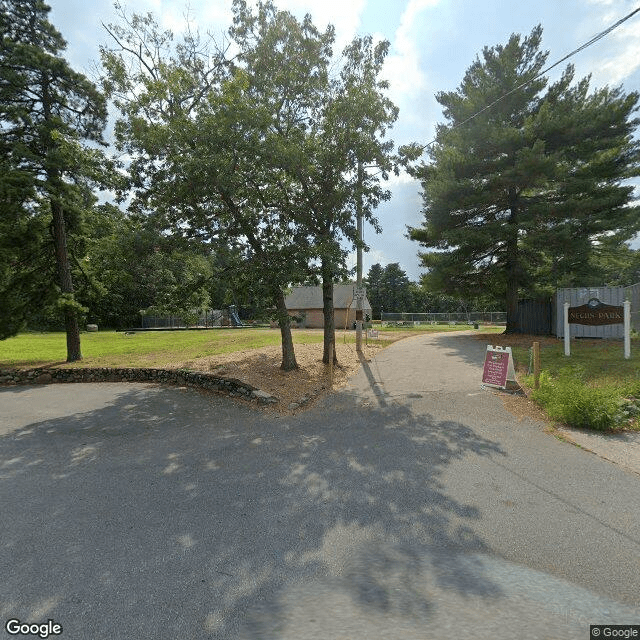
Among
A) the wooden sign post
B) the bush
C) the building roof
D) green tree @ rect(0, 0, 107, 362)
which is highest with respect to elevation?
green tree @ rect(0, 0, 107, 362)

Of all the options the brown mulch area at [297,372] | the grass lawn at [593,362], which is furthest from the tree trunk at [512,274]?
the grass lawn at [593,362]

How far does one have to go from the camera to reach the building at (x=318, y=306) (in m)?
40.1

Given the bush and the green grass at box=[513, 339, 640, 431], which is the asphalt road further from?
the green grass at box=[513, 339, 640, 431]

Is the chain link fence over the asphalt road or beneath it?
over

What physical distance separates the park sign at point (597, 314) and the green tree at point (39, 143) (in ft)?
56.0

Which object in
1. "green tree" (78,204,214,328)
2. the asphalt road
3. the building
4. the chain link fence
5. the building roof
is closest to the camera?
the asphalt road

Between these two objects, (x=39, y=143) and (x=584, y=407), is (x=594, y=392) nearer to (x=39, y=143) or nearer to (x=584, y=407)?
(x=584, y=407)

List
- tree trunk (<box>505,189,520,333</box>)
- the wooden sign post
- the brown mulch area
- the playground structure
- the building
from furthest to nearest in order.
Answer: the playground structure < the building < tree trunk (<box>505,189,520,333</box>) < the wooden sign post < the brown mulch area

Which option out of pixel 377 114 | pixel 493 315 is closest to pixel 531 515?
pixel 377 114

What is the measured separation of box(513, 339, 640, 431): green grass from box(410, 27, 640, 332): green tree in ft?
26.6

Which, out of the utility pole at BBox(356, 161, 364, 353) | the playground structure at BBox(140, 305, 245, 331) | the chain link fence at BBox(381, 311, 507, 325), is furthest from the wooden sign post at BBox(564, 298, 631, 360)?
the playground structure at BBox(140, 305, 245, 331)

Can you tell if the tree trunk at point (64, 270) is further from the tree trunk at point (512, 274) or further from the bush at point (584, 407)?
the tree trunk at point (512, 274)

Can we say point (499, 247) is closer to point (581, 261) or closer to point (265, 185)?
point (581, 261)

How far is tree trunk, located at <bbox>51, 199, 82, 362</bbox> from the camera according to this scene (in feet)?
46.4
